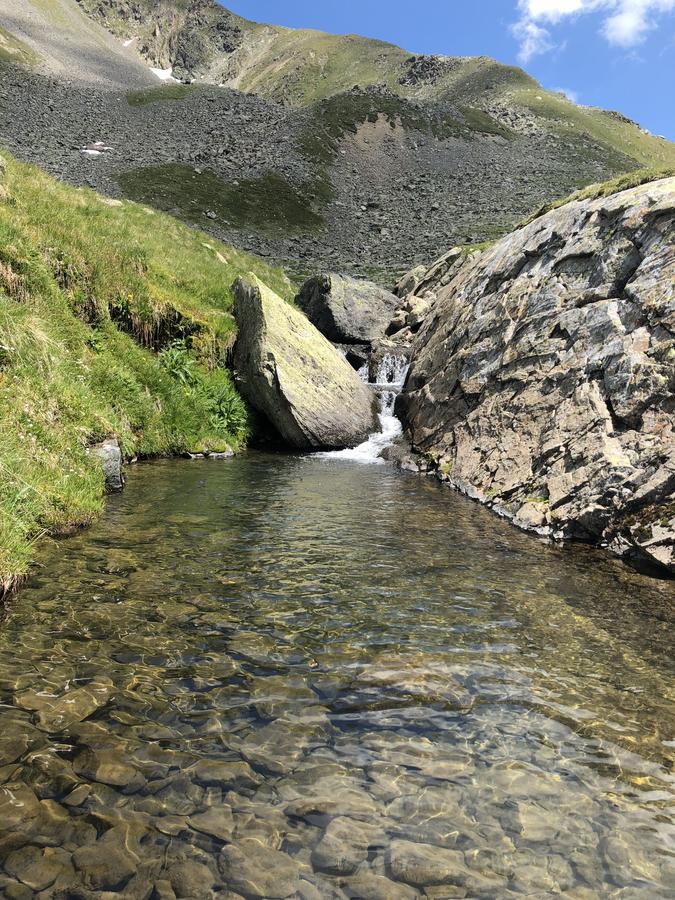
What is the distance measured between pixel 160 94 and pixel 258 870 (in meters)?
115

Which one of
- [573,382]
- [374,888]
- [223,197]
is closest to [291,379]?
[573,382]

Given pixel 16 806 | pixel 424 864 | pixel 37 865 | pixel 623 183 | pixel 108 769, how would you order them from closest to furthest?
pixel 37 865 < pixel 424 864 < pixel 16 806 < pixel 108 769 < pixel 623 183

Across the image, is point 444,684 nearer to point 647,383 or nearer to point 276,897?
point 276,897

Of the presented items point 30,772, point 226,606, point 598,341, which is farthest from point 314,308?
point 30,772

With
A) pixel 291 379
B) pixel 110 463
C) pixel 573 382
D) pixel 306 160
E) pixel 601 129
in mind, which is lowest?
pixel 110 463

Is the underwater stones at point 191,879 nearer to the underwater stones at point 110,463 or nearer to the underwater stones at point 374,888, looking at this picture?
the underwater stones at point 374,888

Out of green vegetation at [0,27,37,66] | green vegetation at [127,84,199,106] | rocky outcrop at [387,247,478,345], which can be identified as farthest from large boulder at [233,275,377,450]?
green vegetation at [0,27,37,66]

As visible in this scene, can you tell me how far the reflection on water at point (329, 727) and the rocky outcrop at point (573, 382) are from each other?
1.90 m

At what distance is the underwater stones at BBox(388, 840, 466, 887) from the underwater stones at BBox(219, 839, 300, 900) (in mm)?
603

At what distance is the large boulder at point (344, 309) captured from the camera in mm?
25359

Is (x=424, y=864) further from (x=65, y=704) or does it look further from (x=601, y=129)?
(x=601, y=129)

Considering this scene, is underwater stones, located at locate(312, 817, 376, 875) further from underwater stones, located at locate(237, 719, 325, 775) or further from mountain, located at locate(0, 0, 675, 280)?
mountain, located at locate(0, 0, 675, 280)

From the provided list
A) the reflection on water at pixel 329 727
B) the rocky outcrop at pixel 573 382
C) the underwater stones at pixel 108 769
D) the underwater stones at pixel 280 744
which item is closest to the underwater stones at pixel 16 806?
the reflection on water at pixel 329 727

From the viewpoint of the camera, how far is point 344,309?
25.7 m
